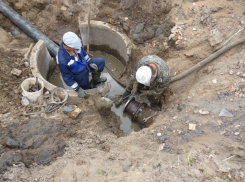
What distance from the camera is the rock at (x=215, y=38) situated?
4.13 meters

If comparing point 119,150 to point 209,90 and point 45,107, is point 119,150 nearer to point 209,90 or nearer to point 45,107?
point 45,107

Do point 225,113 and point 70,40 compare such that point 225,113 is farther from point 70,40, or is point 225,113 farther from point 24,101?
point 24,101

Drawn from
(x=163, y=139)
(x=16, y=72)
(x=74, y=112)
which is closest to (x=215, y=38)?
(x=163, y=139)

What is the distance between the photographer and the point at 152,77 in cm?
346

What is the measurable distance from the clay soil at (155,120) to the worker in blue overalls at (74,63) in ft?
1.62

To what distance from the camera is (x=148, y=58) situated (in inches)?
150

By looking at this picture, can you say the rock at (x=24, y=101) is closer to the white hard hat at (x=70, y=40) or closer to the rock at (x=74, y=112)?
the rock at (x=74, y=112)

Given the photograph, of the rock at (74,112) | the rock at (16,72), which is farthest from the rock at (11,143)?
the rock at (16,72)

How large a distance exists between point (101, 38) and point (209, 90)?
3.85 m

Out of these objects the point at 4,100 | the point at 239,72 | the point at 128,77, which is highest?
the point at 239,72

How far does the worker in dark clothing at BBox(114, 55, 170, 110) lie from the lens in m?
3.32

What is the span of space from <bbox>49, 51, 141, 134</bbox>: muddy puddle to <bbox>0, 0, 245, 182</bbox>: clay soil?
27cm

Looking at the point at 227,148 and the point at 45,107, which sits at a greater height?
the point at 227,148

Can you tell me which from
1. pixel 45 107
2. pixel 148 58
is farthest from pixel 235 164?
pixel 45 107
